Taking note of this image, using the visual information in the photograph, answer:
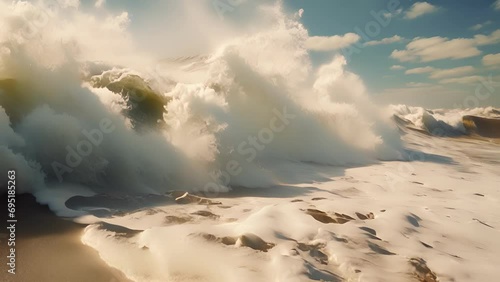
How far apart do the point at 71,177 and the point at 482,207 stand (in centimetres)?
771

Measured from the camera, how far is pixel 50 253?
3701 millimetres

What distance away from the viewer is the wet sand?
127 inches

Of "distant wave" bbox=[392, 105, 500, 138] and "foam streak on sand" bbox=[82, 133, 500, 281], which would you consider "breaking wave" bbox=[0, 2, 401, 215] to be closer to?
"foam streak on sand" bbox=[82, 133, 500, 281]

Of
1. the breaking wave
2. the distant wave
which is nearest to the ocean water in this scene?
the breaking wave

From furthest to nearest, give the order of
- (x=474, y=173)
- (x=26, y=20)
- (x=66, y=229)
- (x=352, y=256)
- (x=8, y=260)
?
(x=474, y=173), (x=26, y=20), (x=66, y=229), (x=352, y=256), (x=8, y=260)

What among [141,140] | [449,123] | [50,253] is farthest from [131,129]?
[449,123]

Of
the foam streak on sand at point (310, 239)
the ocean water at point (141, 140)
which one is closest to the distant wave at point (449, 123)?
the ocean water at point (141, 140)

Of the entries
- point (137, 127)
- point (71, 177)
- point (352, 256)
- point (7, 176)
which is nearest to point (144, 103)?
point (137, 127)

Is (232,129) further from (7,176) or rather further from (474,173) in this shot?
(474,173)

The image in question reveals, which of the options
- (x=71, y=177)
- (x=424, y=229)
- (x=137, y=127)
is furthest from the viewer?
(x=137, y=127)

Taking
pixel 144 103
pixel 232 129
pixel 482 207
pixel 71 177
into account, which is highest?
pixel 144 103

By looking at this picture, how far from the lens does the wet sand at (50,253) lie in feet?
10.6

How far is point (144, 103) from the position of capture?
32.3ft

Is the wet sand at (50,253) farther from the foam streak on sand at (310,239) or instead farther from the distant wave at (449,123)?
the distant wave at (449,123)
